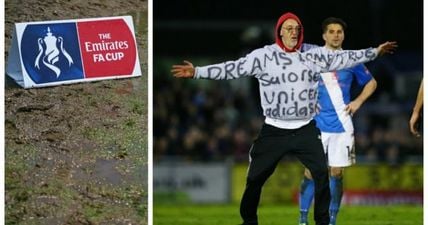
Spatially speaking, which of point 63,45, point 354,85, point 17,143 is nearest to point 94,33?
point 63,45

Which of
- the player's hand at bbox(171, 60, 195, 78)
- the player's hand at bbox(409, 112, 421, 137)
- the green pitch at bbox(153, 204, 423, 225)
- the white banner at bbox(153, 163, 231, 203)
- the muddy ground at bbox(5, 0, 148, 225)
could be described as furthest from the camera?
the white banner at bbox(153, 163, 231, 203)

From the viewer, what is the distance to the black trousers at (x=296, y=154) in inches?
568

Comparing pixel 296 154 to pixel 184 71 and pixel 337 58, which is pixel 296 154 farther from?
pixel 184 71

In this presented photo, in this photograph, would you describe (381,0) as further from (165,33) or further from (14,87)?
(14,87)

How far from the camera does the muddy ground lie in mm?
14391

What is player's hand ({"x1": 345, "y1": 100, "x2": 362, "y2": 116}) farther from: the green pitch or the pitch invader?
the green pitch

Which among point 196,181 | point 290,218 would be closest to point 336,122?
point 290,218

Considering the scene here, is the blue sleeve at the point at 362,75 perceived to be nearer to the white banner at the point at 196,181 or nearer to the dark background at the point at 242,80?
the dark background at the point at 242,80

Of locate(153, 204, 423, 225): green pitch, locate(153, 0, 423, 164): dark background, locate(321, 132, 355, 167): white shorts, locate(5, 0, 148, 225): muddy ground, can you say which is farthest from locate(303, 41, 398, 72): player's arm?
locate(153, 0, 423, 164): dark background

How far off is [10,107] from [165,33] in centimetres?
2182

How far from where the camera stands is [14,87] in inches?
568

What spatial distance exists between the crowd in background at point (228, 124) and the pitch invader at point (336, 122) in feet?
40.7

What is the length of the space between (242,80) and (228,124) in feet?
9.12

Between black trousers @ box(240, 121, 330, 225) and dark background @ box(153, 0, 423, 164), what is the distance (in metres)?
13.8
